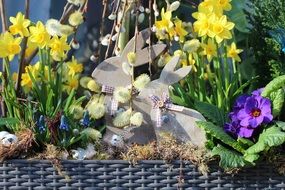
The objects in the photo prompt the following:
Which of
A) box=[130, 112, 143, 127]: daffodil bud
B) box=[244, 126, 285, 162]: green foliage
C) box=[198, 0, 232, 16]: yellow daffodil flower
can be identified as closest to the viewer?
box=[244, 126, 285, 162]: green foliage

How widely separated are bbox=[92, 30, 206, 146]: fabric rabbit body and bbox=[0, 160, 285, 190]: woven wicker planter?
0.31 ft

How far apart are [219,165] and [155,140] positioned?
0.20 metres

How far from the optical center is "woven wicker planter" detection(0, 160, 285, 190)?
1621mm

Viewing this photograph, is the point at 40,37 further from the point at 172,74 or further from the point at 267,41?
the point at 267,41

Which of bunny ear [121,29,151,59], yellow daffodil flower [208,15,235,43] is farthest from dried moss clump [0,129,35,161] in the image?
yellow daffodil flower [208,15,235,43]

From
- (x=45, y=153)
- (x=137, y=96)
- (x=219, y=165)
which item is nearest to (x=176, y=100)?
(x=137, y=96)

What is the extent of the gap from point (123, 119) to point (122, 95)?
0.07 metres

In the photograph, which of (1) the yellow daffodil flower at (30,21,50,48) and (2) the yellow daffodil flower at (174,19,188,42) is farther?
(2) the yellow daffodil flower at (174,19,188,42)

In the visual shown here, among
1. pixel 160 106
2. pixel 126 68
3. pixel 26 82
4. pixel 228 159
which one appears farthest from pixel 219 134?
pixel 26 82

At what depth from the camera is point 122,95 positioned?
1.73 m

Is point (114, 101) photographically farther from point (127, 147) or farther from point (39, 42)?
point (39, 42)

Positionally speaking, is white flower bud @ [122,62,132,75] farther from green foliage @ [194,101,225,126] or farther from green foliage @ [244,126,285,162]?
green foliage @ [244,126,285,162]

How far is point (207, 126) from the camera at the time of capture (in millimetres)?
1660

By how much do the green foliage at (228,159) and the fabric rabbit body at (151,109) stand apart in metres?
0.09
